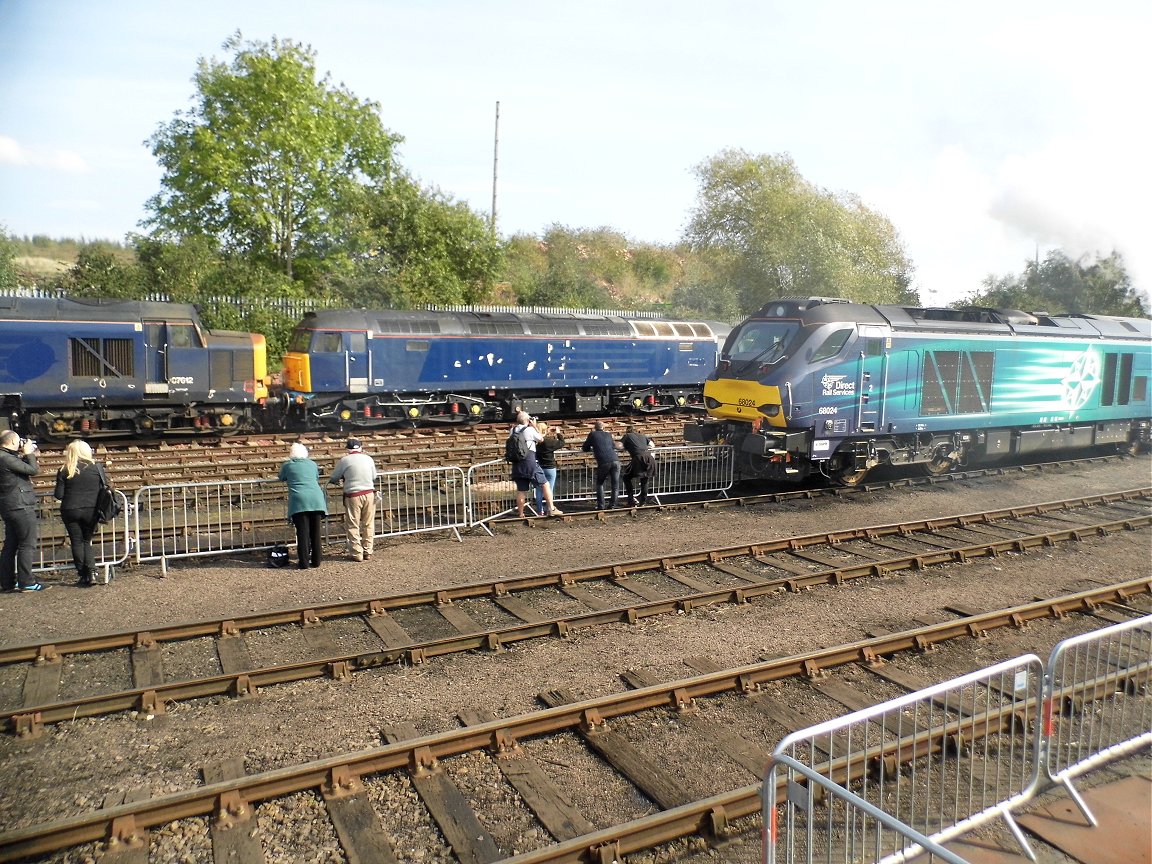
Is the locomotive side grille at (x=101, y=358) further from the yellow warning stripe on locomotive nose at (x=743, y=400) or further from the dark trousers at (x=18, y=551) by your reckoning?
the yellow warning stripe on locomotive nose at (x=743, y=400)

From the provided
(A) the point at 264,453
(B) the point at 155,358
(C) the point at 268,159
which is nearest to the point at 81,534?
(A) the point at 264,453

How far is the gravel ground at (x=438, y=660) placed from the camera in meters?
5.60

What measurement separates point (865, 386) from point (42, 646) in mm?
12147

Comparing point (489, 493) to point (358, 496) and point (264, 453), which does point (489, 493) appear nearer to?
point (358, 496)

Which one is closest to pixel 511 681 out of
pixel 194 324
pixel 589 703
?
pixel 589 703

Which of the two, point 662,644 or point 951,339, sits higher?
point 951,339

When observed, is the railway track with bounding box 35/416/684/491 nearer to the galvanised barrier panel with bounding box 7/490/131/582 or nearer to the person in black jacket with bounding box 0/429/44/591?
the galvanised barrier panel with bounding box 7/490/131/582

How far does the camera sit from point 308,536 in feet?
34.7

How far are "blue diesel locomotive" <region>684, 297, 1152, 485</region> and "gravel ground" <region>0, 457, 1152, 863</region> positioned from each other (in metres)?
1.32

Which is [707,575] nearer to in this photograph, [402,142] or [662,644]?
[662,644]

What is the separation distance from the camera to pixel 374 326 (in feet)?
74.0

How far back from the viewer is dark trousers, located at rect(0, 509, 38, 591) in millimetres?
9594

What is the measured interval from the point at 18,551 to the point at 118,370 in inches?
438

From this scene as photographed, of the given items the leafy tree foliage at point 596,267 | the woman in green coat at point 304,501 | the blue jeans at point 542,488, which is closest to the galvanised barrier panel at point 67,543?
the woman in green coat at point 304,501
